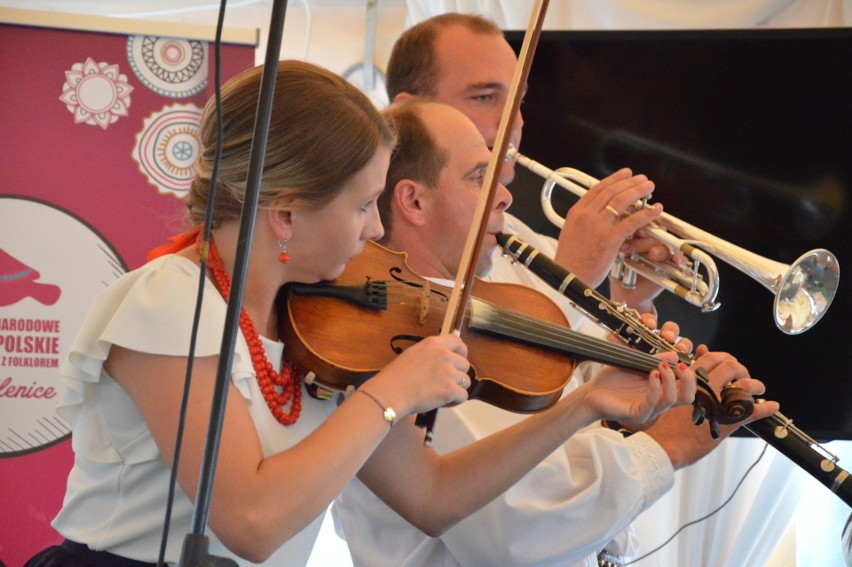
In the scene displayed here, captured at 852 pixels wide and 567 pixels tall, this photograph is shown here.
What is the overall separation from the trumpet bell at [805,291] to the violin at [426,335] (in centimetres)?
48

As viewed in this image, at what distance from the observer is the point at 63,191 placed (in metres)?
2.55

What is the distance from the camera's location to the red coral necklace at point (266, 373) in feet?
4.77

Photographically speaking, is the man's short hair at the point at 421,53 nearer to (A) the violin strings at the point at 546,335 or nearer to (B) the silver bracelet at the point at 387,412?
(A) the violin strings at the point at 546,335

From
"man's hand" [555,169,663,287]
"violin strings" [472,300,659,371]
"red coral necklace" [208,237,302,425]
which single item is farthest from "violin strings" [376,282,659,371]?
"man's hand" [555,169,663,287]

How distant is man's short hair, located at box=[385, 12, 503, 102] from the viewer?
252cm

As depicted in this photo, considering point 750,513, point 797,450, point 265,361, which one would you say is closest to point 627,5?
point 750,513

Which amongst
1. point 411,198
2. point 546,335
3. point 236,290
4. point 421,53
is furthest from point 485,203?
Result: point 421,53

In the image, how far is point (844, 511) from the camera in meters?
2.91

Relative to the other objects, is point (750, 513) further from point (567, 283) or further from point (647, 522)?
point (567, 283)

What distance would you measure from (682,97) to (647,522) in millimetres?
1274

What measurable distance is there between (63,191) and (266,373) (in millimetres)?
1332

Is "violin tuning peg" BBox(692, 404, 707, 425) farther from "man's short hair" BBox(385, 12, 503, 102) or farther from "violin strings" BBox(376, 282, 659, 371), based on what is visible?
"man's short hair" BBox(385, 12, 503, 102)

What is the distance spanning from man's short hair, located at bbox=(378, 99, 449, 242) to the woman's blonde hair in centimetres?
50

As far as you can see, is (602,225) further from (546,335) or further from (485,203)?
(485,203)
